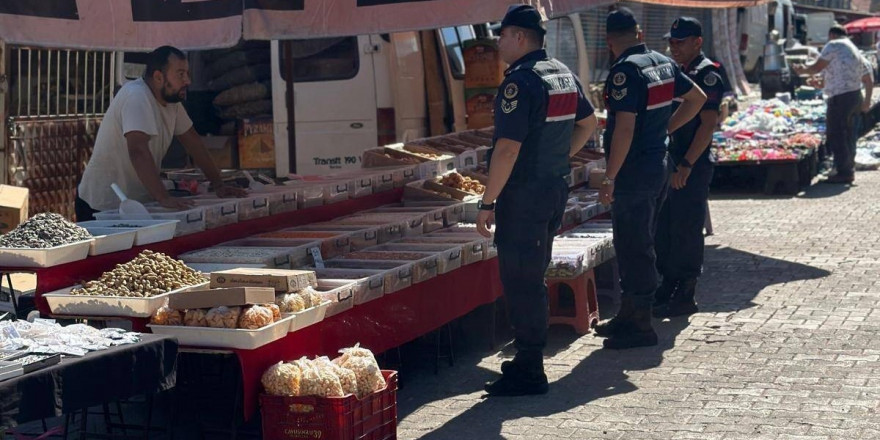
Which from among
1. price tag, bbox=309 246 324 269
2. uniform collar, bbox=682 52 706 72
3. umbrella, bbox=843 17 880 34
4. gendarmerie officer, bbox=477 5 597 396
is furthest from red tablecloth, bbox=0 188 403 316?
umbrella, bbox=843 17 880 34

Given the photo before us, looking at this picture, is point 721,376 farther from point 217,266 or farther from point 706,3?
point 706,3

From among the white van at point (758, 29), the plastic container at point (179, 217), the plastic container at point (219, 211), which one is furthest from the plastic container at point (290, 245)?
the white van at point (758, 29)

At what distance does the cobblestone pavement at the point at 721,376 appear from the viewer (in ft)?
20.6

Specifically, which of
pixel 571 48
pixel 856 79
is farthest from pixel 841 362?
pixel 571 48

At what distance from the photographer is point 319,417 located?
5.54 meters

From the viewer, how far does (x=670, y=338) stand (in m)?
8.29

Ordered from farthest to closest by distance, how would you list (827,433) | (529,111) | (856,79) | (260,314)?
(856,79) < (529,111) < (827,433) < (260,314)

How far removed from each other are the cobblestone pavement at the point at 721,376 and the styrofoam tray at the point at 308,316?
0.77m

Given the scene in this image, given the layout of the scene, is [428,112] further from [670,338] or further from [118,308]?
[118,308]

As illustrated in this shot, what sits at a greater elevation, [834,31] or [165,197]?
[834,31]

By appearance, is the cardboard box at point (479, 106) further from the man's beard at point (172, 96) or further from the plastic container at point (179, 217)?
the plastic container at point (179, 217)

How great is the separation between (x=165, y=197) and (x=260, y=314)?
198 cm

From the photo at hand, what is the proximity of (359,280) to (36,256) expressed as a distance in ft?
5.26

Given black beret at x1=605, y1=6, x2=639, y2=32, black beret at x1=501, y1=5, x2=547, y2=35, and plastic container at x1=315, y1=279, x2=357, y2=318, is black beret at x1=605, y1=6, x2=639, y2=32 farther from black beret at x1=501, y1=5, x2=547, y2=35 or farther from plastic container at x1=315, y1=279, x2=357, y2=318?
plastic container at x1=315, y1=279, x2=357, y2=318
